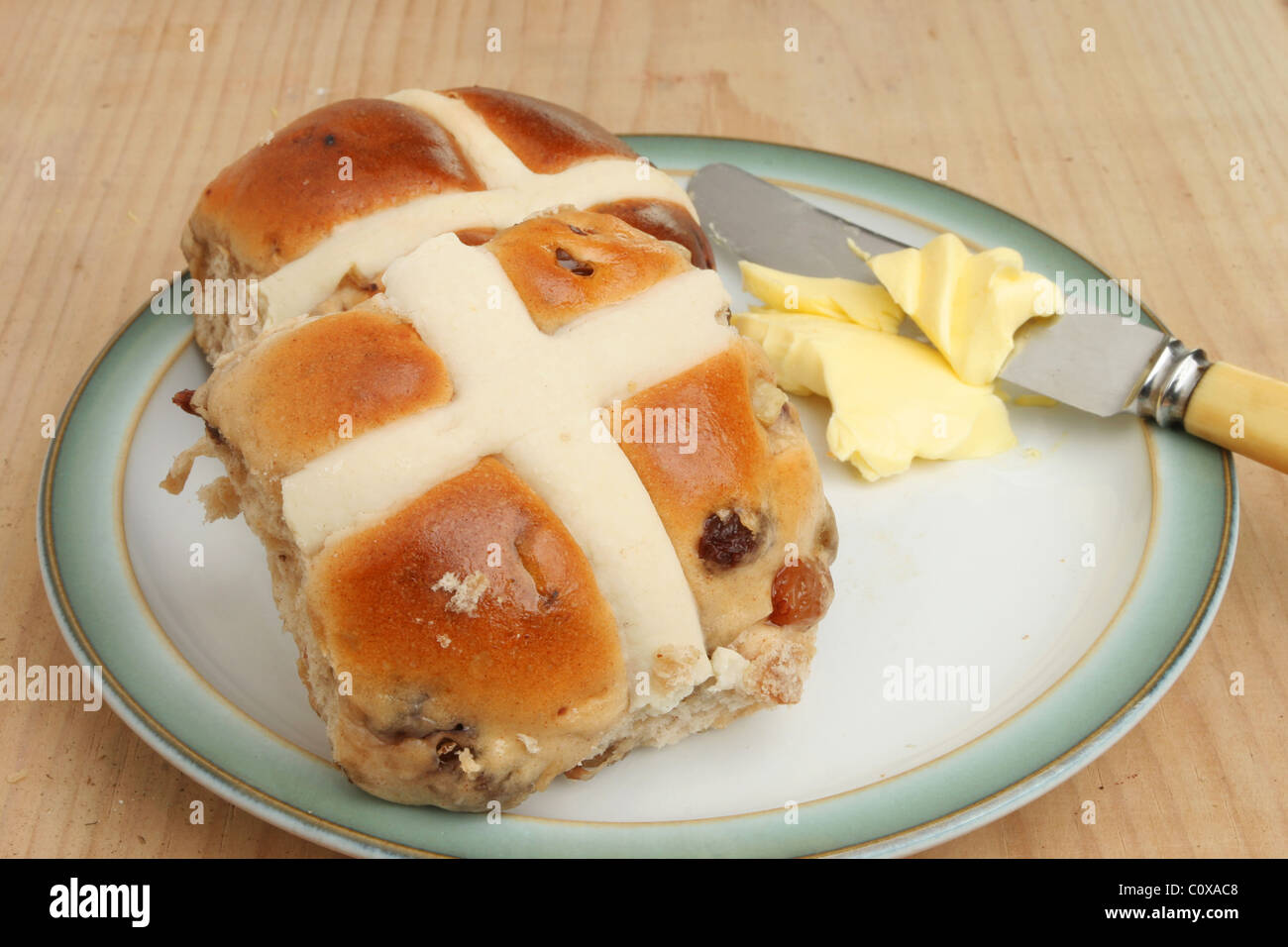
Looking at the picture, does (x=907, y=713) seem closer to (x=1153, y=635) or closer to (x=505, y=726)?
(x=1153, y=635)

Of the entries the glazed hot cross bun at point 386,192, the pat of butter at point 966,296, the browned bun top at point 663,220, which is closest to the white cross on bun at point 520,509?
the glazed hot cross bun at point 386,192

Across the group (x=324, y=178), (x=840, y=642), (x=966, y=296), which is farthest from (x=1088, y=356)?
(x=324, y=178)

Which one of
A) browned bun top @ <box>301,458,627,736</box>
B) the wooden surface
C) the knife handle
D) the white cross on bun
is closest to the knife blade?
the knife handle

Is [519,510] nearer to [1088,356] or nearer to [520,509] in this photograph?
[520,509]

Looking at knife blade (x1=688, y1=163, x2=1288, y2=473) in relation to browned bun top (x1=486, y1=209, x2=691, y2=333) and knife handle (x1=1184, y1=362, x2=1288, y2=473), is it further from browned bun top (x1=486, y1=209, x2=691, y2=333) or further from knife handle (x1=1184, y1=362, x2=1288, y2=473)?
browned bun top (x1=486, y1=209, x2=691, y2=333)

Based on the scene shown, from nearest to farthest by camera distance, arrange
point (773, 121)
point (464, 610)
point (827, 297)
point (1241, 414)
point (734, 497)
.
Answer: point (464, 610), point (734, 497), point (1241, 414), point (827, 297), point (773, 121)

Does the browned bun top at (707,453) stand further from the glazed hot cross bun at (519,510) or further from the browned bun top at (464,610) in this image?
the browned bun top at (464,610)
